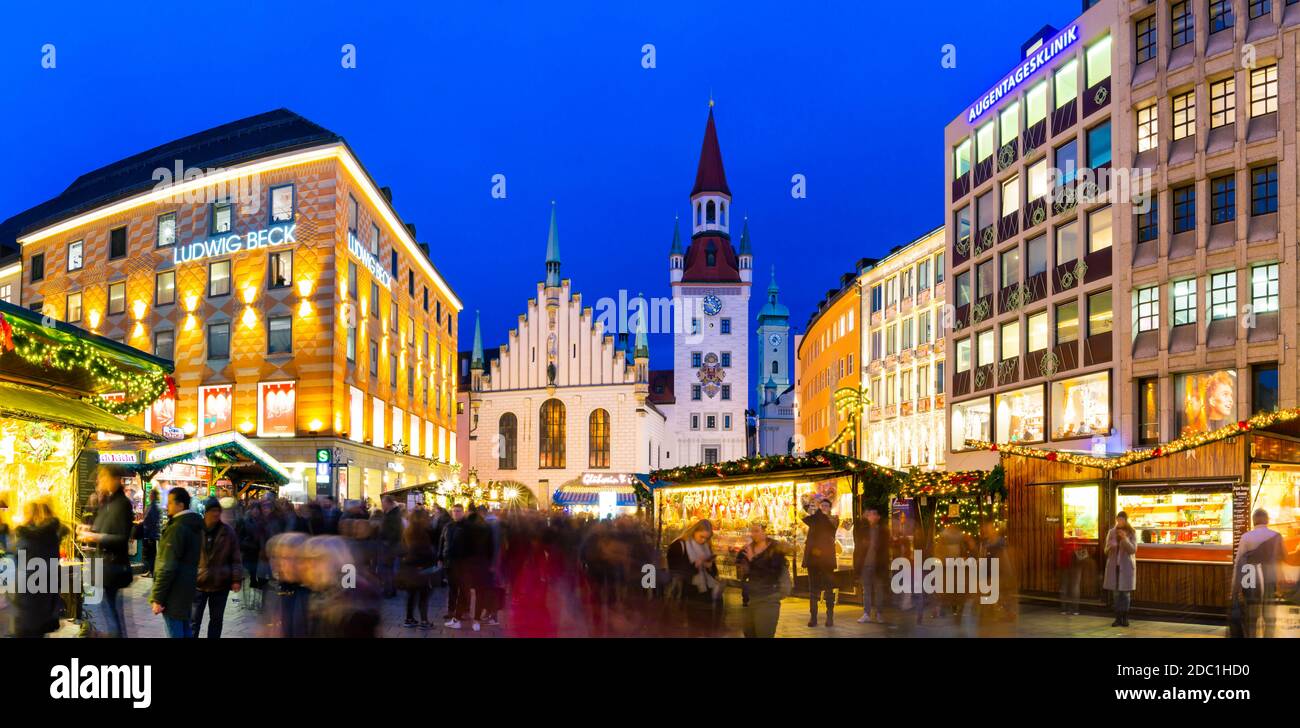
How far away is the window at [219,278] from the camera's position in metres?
43.6

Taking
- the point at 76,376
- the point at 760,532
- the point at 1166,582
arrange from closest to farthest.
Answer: the point at 760,532
the point at 76,376
the point at 1166,582

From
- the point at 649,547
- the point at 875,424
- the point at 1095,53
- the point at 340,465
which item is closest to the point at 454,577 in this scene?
the point at 649,547

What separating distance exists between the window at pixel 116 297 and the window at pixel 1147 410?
3838 centimetres

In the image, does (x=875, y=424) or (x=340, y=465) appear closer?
(x=340, y=465)

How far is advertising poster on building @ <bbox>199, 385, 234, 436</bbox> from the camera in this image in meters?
42.8

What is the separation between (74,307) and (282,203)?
12.3 meters

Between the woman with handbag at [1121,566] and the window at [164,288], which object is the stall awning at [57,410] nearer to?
the woman with handbag at [1121,566]

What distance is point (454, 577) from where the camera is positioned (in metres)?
16.2

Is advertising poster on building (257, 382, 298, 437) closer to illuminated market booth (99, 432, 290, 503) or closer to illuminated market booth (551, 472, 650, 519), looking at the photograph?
illuminated market booth (99, 432, 290, 503)

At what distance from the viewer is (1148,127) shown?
33375mm

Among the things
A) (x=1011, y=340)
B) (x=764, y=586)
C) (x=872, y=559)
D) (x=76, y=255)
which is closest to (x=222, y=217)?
(x=76, y=255)

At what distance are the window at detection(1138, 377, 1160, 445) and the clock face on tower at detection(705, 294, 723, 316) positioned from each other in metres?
62.5
